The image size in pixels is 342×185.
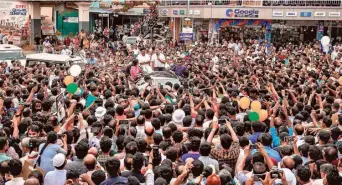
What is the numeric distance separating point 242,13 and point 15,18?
14484 mm

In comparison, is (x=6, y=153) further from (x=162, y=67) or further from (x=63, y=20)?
(x=63, y=20)

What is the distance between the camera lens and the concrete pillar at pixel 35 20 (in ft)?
101

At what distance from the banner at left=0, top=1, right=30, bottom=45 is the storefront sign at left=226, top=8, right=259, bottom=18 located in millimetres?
12722

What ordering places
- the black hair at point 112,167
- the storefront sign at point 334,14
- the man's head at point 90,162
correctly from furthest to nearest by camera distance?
the storefront sign at point 334,14 < the man's head at point 90,162 < the black hair at point 112,167

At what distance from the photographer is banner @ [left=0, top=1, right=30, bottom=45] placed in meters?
31.8

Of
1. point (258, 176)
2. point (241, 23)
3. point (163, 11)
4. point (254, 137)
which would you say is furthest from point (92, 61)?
point (163, 11)

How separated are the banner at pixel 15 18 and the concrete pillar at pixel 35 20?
2.68 ft

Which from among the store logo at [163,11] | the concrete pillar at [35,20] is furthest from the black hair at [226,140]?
the store logo at [163,11]

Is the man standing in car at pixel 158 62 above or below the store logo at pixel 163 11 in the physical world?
below

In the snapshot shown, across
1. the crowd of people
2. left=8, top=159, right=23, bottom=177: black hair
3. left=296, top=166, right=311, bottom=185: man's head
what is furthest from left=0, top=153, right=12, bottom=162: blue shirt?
left=296, top=166, right=311, bottom=185: man's head

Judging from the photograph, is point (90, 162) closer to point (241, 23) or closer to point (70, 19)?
point (241, 23)

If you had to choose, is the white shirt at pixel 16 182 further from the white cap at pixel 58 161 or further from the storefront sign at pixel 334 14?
the storefront sign at pixel 334 14

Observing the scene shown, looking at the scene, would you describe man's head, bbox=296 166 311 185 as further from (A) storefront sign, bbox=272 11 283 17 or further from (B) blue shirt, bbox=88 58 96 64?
(A) storefront sign, bbox=272 11 283 17

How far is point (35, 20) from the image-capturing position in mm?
31031
